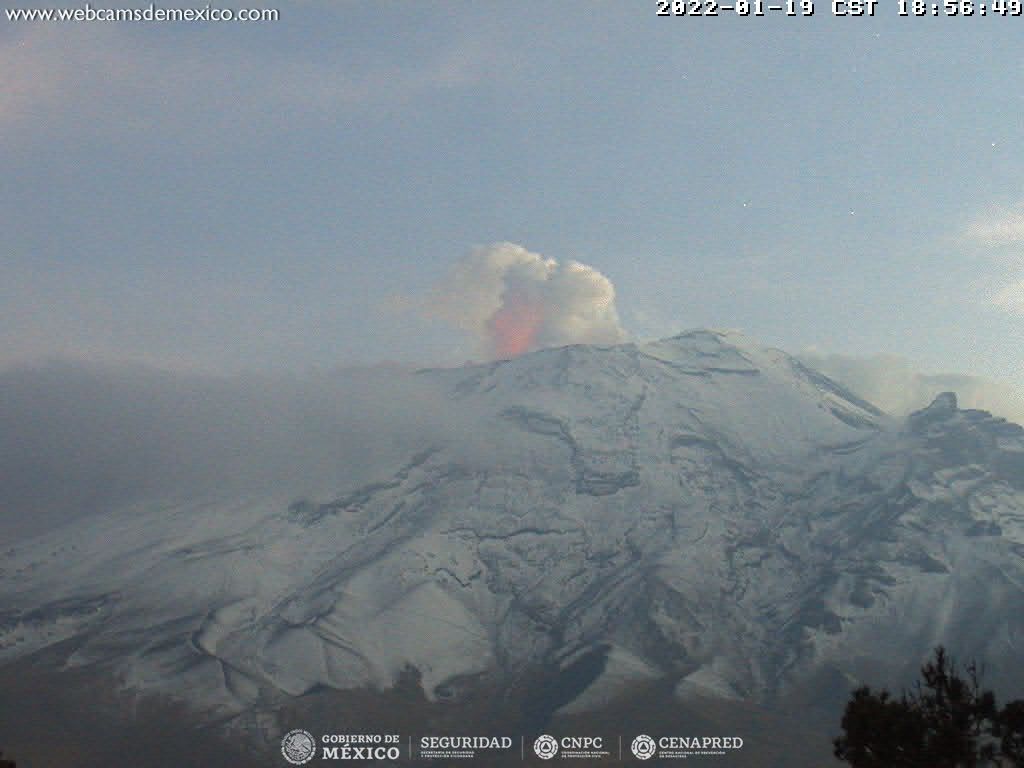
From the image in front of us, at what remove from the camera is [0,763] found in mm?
75750

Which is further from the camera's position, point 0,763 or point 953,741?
point 0,763

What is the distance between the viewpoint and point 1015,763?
6525cm

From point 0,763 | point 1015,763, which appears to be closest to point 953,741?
point 1015,763

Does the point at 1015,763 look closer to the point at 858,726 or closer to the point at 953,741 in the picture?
the point at 953,741

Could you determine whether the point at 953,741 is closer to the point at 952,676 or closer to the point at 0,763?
the point at 952,676

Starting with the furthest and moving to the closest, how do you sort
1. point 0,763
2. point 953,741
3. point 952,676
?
point 0,763 < point 952,676 < point 953,741

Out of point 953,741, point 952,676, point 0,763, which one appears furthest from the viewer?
point 0,763

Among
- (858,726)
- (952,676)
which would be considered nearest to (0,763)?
(858,726)

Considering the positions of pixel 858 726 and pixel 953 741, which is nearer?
pixel 953 741

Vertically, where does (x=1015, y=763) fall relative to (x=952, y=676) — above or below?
below

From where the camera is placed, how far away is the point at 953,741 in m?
64.8

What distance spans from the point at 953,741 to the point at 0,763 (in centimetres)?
6048

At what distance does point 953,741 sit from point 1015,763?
4.05 meters

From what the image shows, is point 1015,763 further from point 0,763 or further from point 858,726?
point 0,763
